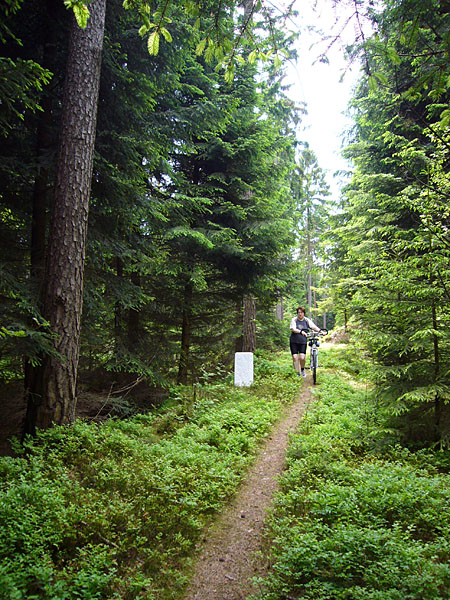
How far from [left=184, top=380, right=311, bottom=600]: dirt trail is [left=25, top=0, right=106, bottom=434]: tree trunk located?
305 centimetres

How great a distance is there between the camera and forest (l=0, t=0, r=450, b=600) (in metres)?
3.05

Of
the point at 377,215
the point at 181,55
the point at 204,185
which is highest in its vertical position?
the point at 181,55

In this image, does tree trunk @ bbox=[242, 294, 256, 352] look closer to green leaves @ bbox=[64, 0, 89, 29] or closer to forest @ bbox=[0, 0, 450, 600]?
forest @ bbox=[0, 0, 450, 600]

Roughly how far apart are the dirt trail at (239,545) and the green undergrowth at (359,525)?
0.74 ft

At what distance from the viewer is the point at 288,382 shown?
35.8ft

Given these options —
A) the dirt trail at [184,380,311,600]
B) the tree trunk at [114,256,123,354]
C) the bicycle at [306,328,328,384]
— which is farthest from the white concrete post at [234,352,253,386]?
the dirt trail at [184,380,311,600]

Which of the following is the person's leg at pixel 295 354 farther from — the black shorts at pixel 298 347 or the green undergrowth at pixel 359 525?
the green undergrowth at pixel 359 525

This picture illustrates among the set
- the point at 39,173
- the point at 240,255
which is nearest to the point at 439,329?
the point at 240,255

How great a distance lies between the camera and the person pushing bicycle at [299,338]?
1119 centimetres

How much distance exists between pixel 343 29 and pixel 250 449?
5900 mm

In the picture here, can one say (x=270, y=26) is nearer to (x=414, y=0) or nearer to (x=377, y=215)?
(x=414, y=0)

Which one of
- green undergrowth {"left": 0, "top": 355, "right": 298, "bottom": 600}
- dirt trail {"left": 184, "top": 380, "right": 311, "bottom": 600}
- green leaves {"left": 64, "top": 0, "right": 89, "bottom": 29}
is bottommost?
dirt trail {"left": 184, "top": 380, "right": 311, "bottom": 600}

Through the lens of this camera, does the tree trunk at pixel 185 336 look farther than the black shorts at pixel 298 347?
No

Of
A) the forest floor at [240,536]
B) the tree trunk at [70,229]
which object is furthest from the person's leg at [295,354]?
the tree trunk at [70,229]
